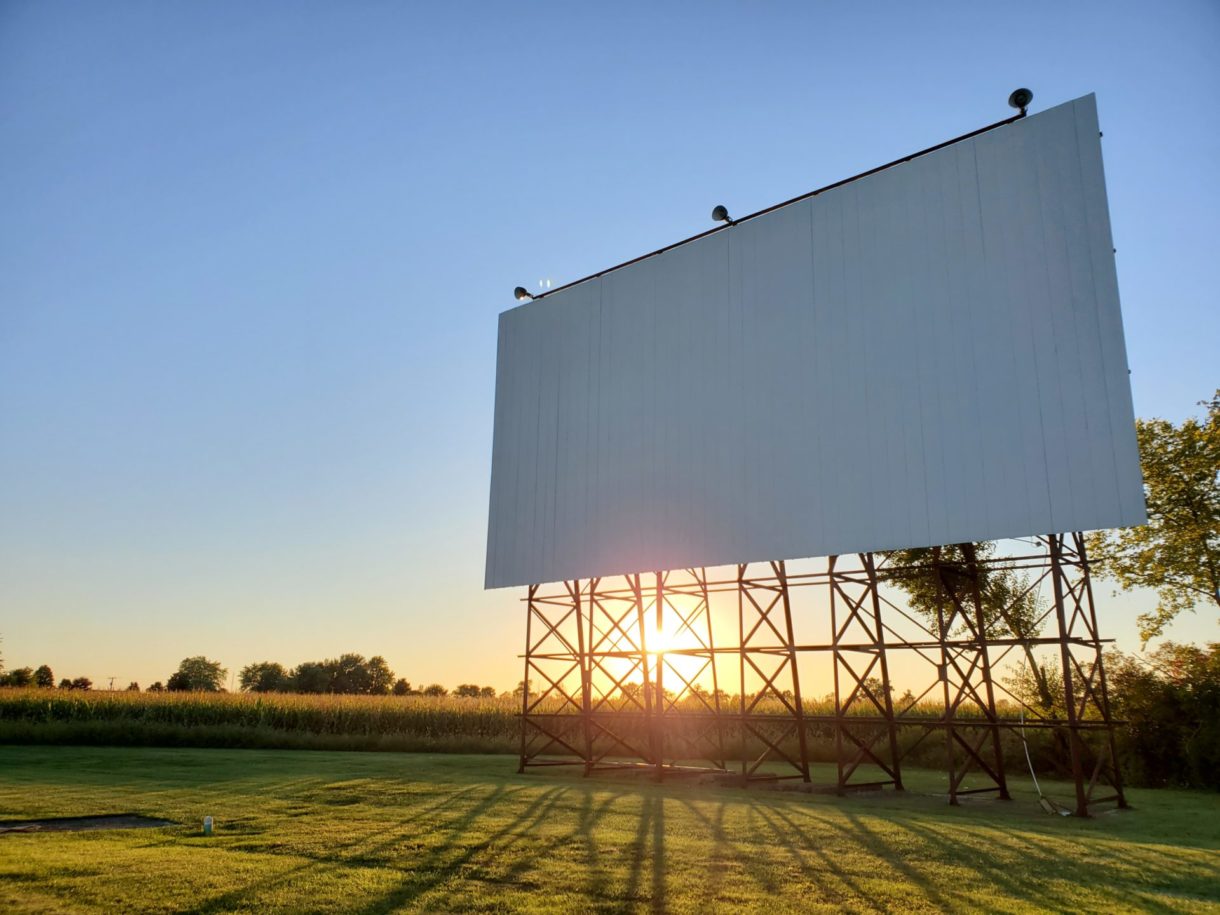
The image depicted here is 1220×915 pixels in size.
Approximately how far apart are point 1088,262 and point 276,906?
14.8 metres

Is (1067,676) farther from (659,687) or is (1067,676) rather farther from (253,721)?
(253,721)

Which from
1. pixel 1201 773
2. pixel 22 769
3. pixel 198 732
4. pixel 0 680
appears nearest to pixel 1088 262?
pixel 1201 773

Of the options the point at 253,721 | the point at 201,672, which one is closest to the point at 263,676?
the point at 201,672

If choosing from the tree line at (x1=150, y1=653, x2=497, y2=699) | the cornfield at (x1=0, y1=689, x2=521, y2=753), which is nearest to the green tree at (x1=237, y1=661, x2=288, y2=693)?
the tree line at (x1=150, y1=653, x2=497, y2=699)

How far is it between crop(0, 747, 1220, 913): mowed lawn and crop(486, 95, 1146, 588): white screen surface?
16.8 feet

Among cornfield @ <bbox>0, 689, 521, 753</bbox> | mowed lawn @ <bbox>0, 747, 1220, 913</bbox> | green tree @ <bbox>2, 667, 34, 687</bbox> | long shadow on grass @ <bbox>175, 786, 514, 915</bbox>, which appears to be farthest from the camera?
green tree @ <bbox>2, 667, 34, 687</bbox>

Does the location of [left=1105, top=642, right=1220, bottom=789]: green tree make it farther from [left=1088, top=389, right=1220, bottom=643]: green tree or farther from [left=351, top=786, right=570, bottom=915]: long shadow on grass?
[left=351, top=786, right=570, bottom=915]: long shadow on grass

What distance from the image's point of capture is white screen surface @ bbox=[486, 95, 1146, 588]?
15188 mm

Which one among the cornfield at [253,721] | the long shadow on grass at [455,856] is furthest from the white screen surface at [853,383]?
the cornfield at [253,721]

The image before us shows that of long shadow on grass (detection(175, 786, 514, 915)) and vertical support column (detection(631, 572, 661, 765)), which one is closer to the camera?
long shadow on grass (detection(175, 786, 514, 915))

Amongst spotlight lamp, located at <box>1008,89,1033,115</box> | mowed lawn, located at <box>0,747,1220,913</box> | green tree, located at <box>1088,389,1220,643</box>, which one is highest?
spotlight lamp, located at <box>1008,89,1033,115</box>

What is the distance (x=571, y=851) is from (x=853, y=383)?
10932 mm

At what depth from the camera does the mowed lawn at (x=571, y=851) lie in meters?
7.51

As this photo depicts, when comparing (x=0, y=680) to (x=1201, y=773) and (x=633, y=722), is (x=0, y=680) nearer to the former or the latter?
(x=633, y=722)
